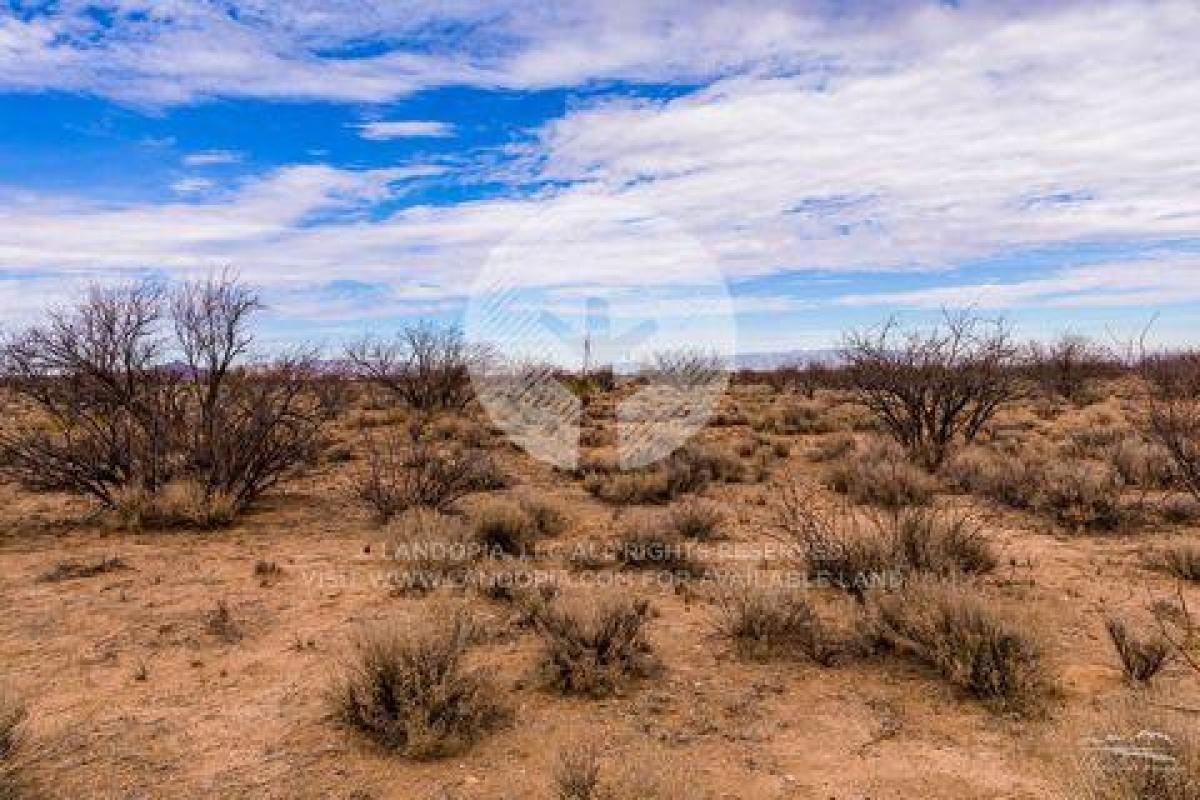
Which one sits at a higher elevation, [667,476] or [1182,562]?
[667,476]

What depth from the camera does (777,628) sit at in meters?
5.53

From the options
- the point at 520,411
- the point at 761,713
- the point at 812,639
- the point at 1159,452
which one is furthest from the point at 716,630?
the point at 520,411

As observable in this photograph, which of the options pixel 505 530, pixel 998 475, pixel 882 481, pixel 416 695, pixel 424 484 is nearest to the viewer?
pixel 416 695

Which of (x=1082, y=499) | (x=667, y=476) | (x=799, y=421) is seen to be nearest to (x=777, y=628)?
(x=1082, y=499)

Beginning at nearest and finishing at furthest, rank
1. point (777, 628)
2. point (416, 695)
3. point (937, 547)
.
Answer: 1. point (416, 695)
2. point (777, 628)
3. point (937, 547)

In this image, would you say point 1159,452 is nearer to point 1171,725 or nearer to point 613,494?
point 613,494

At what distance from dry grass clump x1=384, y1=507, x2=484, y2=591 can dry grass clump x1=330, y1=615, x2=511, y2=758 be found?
2.23 m

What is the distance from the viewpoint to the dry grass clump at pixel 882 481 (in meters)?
9.92

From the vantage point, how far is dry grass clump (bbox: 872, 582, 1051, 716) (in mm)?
4637

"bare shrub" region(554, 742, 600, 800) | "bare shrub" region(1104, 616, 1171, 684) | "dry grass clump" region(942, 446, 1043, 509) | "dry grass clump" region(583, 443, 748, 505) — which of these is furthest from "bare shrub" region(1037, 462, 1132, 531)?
"bare shrub" region(554, 742, 600, 800)

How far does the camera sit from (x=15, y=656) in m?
5.48

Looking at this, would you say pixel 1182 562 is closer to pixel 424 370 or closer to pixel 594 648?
pixel 594 648

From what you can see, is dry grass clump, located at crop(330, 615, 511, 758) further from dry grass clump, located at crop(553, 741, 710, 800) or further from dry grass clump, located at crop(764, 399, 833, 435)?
dry grass clump, located at crop(764, 399, 833, 435)

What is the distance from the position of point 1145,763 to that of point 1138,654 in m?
2.19
